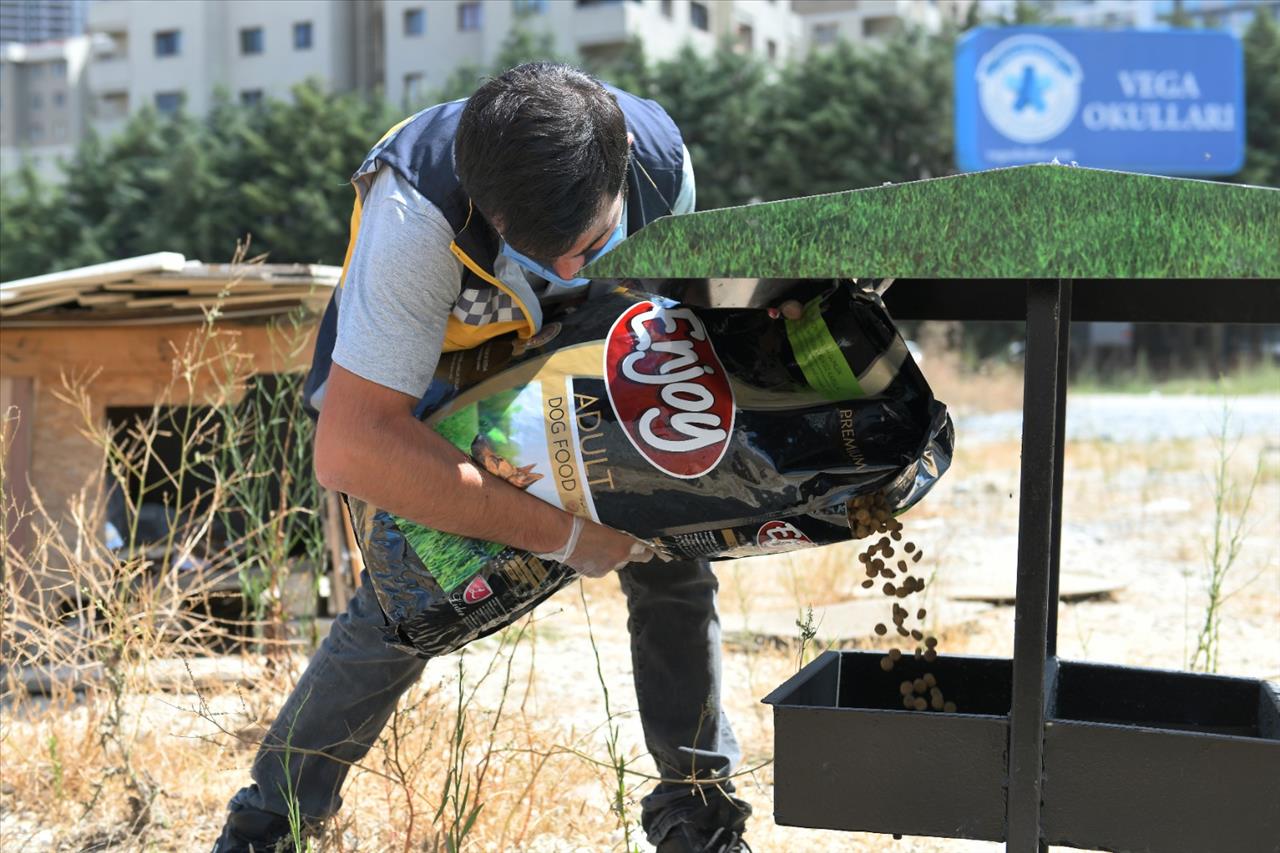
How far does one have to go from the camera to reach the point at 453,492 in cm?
172

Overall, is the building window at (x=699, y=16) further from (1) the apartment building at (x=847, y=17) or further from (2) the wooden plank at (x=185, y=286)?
(2) the wooden plank at (x=185, y=286)

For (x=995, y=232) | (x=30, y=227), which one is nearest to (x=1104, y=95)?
(x=995, y=232)

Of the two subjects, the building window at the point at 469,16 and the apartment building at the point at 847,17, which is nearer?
the building window at the point at 469,16

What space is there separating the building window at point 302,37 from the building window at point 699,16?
35.1 ft

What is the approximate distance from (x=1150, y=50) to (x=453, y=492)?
14617 mm

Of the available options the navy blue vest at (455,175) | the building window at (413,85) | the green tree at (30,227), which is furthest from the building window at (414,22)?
the navy blue vest at (455,175)

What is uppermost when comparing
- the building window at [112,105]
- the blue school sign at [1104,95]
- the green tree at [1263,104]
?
the building window at [112,105]

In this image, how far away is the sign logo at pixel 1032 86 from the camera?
14.3m

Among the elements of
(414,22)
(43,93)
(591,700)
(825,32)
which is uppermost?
(43,93)

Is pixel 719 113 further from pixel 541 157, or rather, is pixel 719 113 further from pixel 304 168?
pixel 541 157

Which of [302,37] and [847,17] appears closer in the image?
[302,37]

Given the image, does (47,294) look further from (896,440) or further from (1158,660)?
(1158,660)

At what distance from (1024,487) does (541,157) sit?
2.29ft

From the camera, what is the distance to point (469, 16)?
34031mm
